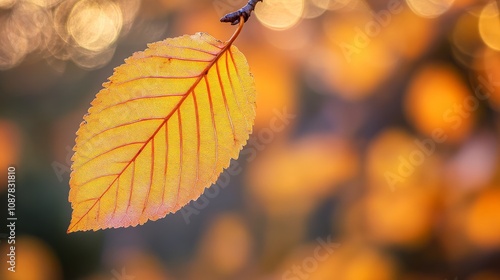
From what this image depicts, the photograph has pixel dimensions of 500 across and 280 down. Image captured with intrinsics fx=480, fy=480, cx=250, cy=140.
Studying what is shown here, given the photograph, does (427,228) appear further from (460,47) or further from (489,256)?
(460,47)

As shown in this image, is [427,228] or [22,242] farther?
[22,242]

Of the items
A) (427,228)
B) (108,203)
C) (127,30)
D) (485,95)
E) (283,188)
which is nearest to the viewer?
(108,203)

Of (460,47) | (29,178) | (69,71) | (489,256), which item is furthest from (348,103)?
(29,178)

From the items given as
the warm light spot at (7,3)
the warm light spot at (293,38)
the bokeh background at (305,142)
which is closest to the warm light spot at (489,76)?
the bokeh background at (305,142)

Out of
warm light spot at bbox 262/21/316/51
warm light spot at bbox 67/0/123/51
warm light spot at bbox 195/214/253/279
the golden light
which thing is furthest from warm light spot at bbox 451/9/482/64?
warm light spot at bbox 67/0/123/51

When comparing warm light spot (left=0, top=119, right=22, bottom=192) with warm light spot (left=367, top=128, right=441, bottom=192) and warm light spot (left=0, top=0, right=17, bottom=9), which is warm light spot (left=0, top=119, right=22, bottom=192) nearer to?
warm light spot (left=0, top=0, right=17, bottom=9)

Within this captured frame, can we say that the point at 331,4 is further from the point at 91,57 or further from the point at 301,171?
the point at 91,57

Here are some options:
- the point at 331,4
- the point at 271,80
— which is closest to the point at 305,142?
the point at 271,80

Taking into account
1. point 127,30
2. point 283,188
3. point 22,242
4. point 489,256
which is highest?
point 127,30
